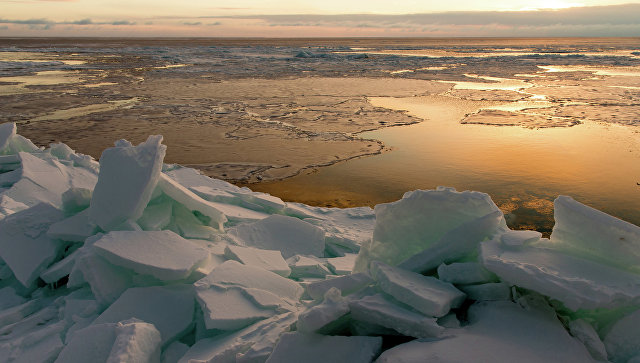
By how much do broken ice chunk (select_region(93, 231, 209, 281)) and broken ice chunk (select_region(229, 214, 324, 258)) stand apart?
2.75ft

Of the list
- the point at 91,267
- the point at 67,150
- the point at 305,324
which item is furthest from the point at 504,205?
the point at 67,150

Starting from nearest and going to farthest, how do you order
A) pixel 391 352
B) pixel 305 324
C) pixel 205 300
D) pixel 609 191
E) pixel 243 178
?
1. pixel 391 352
2. pixel 305 324
3. pixel 205 300
4. pixel 609 191
5. pixel 243 178

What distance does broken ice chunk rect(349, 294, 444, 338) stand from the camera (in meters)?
1.89

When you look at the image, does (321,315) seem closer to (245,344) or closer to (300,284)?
(245,344)

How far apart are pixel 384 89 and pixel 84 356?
1365 cm

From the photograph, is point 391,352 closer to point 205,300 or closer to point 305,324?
point 305,324

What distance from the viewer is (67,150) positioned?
5.53m

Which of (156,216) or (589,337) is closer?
(589,337)

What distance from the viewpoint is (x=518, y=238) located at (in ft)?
7.58

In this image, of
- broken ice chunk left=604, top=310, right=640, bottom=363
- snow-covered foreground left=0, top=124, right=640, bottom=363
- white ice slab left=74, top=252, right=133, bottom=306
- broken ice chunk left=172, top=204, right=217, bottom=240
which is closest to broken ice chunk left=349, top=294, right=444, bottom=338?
snow-covered foreground left=0, top=124, right=640, bottom=363

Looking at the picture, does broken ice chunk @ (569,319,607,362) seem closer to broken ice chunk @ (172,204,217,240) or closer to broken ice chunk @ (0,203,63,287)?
broken ice chunk @ (172,204,217,240)

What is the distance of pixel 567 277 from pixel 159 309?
2.12 meters

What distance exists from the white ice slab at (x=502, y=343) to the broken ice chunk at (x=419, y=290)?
118mm

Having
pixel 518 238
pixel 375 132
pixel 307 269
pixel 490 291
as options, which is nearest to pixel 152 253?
pixel 307 269
